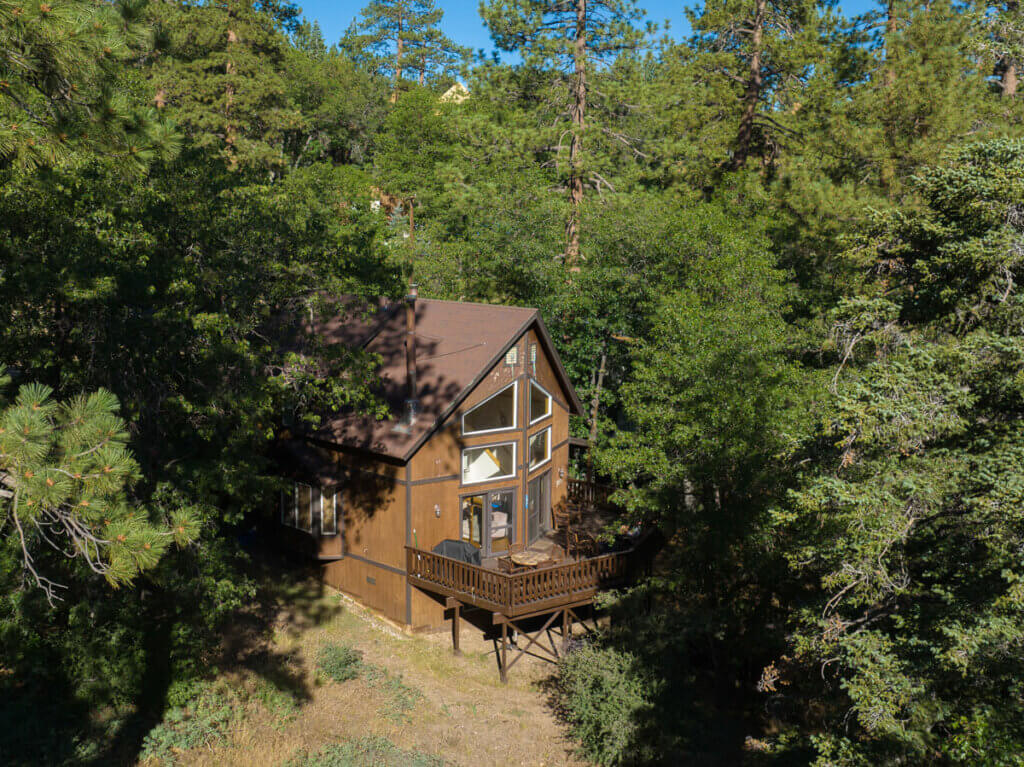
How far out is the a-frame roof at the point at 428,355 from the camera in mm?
16969

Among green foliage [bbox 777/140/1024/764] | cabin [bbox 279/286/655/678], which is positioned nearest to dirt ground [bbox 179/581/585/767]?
cabin [bbox 279/286/655/678]

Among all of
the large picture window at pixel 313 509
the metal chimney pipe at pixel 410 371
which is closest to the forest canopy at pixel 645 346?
the metal chimney pipe at pixel 410 371

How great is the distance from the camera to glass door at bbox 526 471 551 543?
19.8 meters

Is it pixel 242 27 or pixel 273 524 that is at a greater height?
pixel 242 27

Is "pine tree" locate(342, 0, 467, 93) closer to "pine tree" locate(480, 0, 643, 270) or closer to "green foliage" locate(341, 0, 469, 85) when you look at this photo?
"green foliage" locate(341, 0, 469, 85)

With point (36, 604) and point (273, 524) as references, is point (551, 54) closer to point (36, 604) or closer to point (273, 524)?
point (273, 524)

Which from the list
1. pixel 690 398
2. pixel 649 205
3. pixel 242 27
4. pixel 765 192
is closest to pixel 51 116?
pixel 690 398

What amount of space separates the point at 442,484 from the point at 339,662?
4629mm

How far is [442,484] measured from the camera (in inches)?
690

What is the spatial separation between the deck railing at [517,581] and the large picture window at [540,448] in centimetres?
351

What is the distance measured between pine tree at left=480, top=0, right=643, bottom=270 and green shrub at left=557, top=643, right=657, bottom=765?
16856 millimetres

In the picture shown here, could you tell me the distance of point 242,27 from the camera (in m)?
33.6

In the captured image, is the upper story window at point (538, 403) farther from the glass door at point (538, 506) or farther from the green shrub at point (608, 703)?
the green shrub at point (608, 703)

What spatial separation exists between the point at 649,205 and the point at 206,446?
53.0ft
